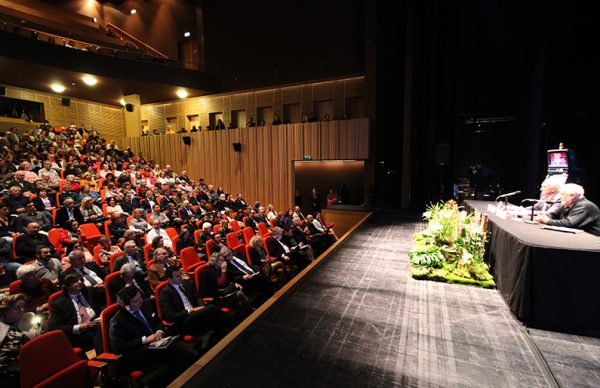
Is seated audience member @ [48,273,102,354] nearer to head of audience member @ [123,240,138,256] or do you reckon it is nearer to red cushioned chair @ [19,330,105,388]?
red cushioned chair @ [19,330,105,388]

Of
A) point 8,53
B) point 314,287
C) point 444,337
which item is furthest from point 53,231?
point 8,53

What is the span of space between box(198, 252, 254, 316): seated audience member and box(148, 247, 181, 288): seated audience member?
375 mm

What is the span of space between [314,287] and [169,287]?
60.4 inches

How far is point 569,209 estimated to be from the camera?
3.08 meters

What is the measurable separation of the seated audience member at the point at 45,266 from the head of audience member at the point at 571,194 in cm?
554

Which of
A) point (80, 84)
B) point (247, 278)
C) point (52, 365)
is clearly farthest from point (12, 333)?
point (80, 84)

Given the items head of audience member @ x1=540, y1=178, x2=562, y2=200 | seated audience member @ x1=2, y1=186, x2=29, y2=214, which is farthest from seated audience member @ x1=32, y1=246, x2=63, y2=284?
head of audience member @ x1=540, y1=178, x2=562, y2=200

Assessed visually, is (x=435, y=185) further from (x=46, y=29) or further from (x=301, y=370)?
(x=46, y=29)

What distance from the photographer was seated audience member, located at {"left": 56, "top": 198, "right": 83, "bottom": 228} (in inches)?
201

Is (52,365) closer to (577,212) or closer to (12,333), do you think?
(12,333)

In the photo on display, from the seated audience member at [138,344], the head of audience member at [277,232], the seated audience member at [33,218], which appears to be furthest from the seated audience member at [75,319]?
the seated audience member at [33,218]

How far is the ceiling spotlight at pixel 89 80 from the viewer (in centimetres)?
1001

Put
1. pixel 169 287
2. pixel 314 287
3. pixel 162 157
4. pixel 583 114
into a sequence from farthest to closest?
pixel 162 157
pixel 583 114
pixel 314 287
pixel 169 287

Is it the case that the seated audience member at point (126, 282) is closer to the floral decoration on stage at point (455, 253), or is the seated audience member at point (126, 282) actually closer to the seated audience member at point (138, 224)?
the seated audience member at point (138, 224)
